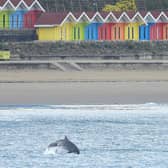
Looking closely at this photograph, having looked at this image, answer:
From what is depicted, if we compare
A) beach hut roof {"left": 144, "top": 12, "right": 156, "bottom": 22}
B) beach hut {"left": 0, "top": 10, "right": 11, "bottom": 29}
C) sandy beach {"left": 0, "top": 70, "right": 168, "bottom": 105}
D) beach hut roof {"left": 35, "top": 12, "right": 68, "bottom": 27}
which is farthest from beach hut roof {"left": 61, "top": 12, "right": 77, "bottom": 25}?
sandy beach {"left": 0, "top": 70, "right": 168, "bottom": 105}

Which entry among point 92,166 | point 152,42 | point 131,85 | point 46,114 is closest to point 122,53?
point 152,42

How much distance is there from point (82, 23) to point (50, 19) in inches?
56.6

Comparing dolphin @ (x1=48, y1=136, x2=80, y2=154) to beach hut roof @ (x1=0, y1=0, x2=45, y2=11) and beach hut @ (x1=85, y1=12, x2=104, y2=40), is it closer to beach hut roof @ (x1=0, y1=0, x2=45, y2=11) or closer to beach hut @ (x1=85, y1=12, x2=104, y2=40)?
beach hut @ (x1=85, y1=12, x2=104, y2=40)

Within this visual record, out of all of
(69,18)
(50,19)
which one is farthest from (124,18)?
(50,19)

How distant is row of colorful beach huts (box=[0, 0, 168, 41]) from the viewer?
154 ft

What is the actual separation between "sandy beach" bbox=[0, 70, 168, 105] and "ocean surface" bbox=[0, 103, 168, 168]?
1512 millimetres

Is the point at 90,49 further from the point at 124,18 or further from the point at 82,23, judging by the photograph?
the point at 124,18

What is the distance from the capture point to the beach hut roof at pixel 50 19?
46.6m

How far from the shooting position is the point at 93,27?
1864 inches

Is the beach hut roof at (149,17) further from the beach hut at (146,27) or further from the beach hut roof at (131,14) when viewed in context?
the beach hut roof at (131,14)

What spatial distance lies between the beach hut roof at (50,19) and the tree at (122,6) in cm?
326

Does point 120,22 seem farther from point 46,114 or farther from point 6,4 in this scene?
point 46,114

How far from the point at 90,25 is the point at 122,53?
381cm

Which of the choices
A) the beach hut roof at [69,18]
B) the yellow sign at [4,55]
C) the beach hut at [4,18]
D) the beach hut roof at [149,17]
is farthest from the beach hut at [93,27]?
the yellow sign at [4,55]
